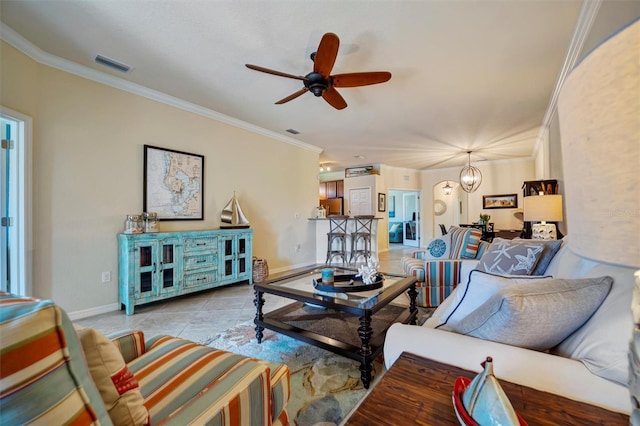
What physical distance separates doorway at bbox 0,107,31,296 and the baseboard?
0.50 meters

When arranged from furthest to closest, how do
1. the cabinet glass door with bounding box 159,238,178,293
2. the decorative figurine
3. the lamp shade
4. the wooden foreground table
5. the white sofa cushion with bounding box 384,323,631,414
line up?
the lamp shade → the cabinet glass door with bounding box 159,238,178,293 → the white sofa cushion with bounding box 384,323,631,414 → the wooden foreground table → the decorative figurine

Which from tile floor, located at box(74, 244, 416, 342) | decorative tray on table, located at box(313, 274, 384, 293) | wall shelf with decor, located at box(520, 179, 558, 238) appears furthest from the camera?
wall shelf with decor, located at box(520, 179, 558, 238)

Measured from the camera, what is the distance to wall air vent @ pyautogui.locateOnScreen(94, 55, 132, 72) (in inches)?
103

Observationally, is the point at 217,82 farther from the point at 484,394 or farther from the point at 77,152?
the point at 484,394

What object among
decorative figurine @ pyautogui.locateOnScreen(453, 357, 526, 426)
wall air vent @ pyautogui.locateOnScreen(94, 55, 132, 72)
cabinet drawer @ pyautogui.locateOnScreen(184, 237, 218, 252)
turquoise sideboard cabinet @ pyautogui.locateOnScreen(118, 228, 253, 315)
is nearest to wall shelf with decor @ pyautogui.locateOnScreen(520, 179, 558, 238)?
decorative figurine @ pyautogui.locateOnScreen(453, 357, 526, 426)

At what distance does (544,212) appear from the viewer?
10.7 feet

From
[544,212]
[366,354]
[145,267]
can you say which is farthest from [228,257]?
[544,212]

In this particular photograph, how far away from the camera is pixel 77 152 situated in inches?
110

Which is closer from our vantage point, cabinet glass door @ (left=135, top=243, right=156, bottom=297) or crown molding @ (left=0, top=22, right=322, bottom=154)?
crown molding @ (left=0, top=22, right=322, bottom=154)

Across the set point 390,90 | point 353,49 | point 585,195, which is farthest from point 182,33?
point 585,195

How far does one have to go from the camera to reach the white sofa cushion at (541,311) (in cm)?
93

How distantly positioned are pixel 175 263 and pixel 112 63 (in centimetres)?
220

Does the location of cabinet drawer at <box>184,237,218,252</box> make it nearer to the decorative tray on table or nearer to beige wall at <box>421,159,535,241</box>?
the decorative tray on table

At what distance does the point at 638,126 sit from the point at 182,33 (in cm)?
284
